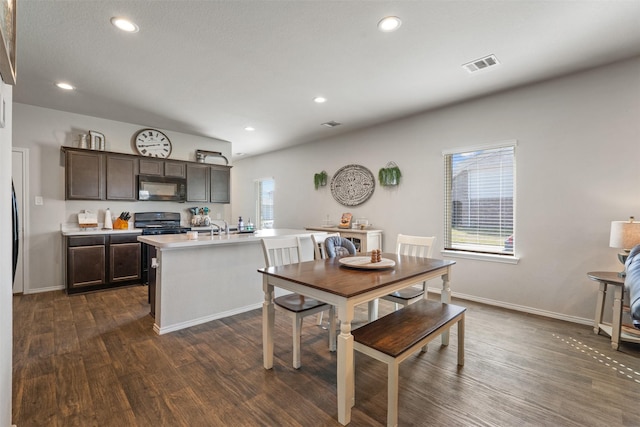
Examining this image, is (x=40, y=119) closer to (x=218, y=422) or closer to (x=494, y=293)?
(x=218, y=422)

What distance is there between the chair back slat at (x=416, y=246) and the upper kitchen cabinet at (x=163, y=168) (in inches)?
163

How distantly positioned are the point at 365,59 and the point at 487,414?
2.90m

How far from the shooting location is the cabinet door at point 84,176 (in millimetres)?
4230

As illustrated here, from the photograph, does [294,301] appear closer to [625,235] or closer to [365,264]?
[365,264]

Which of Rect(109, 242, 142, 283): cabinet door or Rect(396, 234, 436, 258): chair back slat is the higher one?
Rect(396, 234, 436, 258): chair back slat

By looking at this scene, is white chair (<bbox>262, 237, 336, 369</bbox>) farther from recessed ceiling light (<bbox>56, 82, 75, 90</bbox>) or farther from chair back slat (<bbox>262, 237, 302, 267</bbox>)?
recessed ceiling light (<bbox>56, 82, 75, 90</bbox>)

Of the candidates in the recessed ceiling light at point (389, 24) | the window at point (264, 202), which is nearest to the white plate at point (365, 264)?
the recessed ceiling light at point (389, 24)

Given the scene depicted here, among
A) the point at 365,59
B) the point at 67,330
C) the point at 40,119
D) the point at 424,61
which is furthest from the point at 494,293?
the point at 40,119

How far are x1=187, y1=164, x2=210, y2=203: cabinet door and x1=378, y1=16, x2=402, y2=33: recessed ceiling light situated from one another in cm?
429

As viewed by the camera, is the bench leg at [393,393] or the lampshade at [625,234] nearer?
the bench leg at [393,393]

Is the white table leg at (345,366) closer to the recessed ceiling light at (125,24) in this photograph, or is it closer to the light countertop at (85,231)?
the recessed ceiling light at (125,24)

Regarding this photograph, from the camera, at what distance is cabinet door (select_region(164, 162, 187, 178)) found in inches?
202

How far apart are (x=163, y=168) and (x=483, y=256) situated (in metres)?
5.20

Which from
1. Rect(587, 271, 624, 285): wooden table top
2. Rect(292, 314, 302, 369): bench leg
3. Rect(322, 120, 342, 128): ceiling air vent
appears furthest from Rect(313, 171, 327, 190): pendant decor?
Rect(587, 271, 624, 285): wooden table top
